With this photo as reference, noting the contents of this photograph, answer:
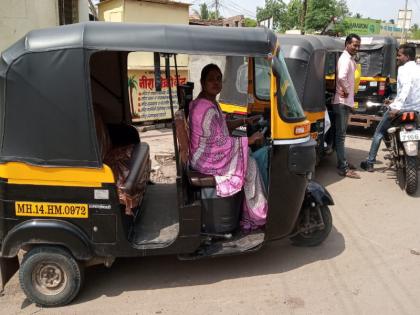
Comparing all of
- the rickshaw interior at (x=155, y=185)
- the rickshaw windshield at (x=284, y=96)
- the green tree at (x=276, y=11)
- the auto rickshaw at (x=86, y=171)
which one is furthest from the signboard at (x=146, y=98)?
the green tree at (x=276, y=11)

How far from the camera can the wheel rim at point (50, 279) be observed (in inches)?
129

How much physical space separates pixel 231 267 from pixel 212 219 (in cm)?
59

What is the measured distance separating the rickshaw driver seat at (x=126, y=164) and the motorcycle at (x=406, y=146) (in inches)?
141

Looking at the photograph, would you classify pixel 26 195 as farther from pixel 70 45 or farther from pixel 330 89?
pixel 330 89

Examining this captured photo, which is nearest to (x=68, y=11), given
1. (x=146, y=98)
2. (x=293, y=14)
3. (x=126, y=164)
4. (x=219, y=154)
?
(x=146, y=98)

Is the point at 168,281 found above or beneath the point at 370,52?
beneath

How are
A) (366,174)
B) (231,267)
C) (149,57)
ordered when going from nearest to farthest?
(231,267) → (366,174) → (149,57)

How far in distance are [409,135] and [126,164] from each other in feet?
13.1

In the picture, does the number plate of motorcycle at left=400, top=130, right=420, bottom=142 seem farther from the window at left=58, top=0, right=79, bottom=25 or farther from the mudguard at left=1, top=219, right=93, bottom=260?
the window at left=58, top=0, right=79, bottom=25

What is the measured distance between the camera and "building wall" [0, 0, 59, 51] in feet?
27.6

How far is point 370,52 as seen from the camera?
9781 millimetres

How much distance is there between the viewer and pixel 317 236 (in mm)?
4188

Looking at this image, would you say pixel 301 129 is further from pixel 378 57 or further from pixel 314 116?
pixel 378 57

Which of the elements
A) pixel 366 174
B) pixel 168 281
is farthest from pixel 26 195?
pixel 366 174
